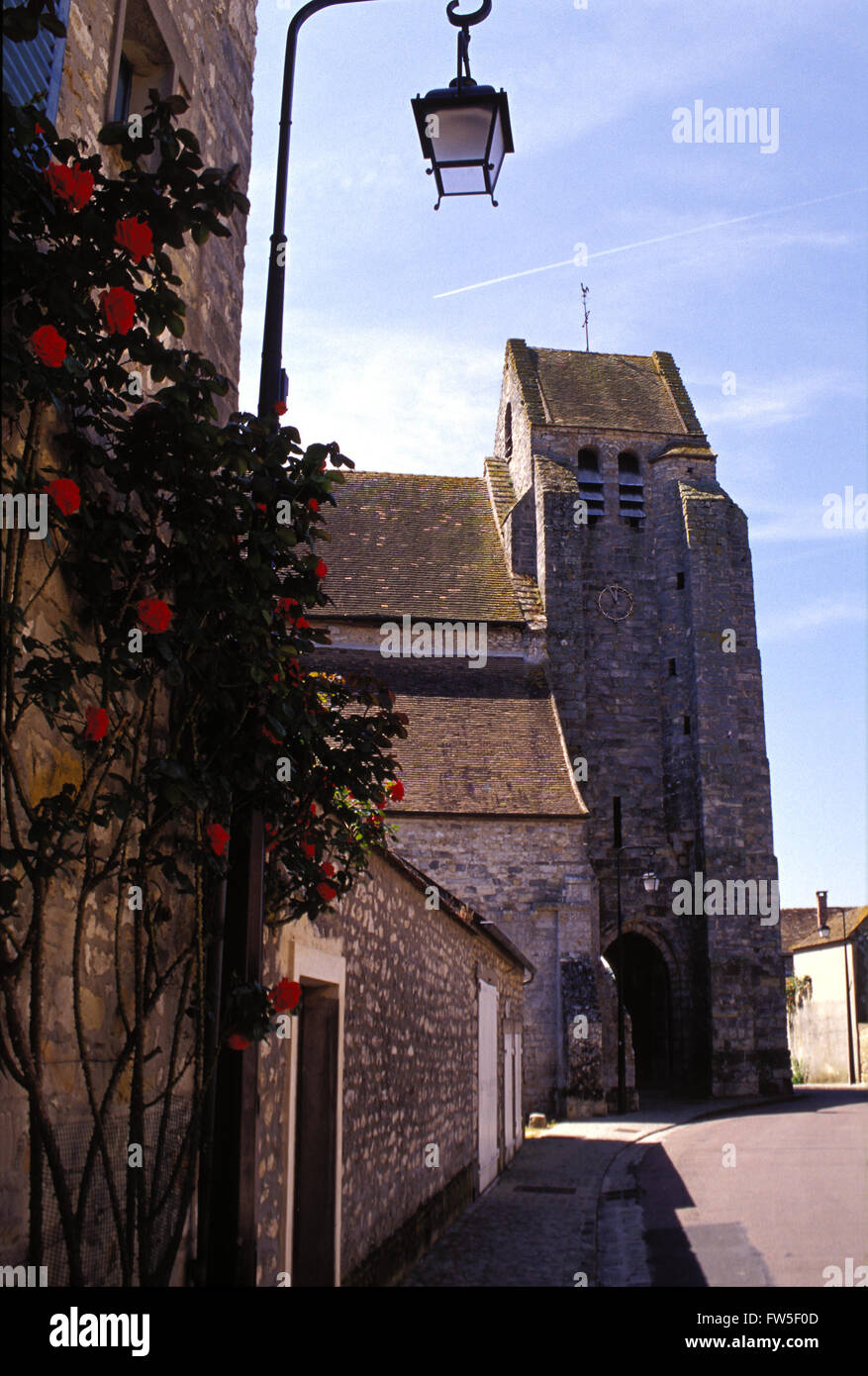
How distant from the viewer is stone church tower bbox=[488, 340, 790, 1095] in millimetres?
25656

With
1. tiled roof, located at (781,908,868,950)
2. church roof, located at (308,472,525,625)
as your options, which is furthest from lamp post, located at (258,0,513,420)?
tiled roof, located at (781,908,868,950)

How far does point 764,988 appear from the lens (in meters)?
25.7

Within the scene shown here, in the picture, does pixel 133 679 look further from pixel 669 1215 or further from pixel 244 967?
pixel 669 1215

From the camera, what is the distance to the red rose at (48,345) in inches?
109

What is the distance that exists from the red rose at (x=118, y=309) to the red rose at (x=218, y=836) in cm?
152

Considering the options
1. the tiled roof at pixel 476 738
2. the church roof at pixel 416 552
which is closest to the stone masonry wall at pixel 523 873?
the tiled roof at pixel 476 738

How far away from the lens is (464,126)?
4988mm

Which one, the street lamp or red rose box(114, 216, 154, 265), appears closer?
red rose box(114, 216, 154, 265)

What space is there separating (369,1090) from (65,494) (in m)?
4.81

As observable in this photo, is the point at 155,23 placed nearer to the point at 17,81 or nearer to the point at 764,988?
the point at 17,81

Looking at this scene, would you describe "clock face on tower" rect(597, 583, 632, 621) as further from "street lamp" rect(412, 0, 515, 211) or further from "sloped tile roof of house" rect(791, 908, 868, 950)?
"street lamp" rect(412, 0, 515, 211)

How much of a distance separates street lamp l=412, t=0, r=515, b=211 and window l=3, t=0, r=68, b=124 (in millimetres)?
1720

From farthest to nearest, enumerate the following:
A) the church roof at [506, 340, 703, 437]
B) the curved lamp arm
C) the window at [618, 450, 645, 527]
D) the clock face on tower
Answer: the church roof at [506, 340, 703, 437]
the window at [618, 450, 645, 527]
the clock face on tower
the curved lamp arm
